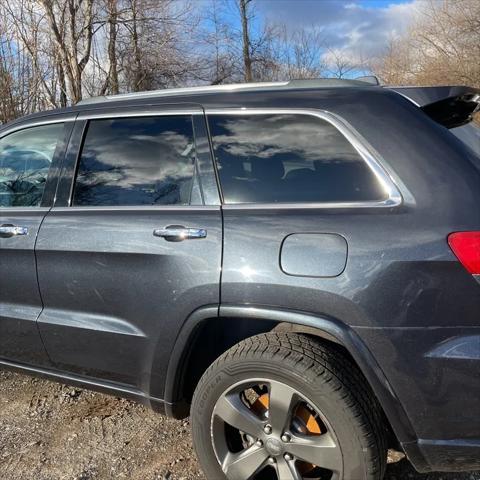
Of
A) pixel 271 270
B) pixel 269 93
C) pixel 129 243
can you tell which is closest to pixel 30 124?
pixel 129 243

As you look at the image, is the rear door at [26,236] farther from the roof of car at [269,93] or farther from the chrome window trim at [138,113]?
the roof of car at [269,93]

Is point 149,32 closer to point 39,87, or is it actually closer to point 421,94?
point 39,87

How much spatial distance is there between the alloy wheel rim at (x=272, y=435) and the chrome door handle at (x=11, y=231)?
145 cm

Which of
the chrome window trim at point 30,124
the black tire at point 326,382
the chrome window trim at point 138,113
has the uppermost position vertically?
the chrome window trim at point 138,113

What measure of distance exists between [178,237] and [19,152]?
1450 mm

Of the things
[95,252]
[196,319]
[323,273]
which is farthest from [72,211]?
[323,273]

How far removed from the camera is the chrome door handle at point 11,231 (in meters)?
2.83

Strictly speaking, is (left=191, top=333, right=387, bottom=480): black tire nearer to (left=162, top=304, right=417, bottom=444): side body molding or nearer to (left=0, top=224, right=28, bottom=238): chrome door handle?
(left=162, top=304, right=417, bottom=444): side body molding

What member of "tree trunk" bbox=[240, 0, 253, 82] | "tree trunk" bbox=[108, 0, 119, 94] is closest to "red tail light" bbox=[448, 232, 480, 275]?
"tree trunk" bbox=[108, 0, 119, 94]

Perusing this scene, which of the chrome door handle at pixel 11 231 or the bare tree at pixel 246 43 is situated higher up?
the bare tree at pixel 246 43

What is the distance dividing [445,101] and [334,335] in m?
1.07

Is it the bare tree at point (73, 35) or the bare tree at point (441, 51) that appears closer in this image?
the bare tree at point (73, 35)

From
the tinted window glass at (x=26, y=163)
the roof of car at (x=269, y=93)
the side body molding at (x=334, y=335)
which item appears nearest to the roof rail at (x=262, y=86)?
the roof of car at (x=269, y=93)

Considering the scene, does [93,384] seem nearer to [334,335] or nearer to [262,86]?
[334,335]
